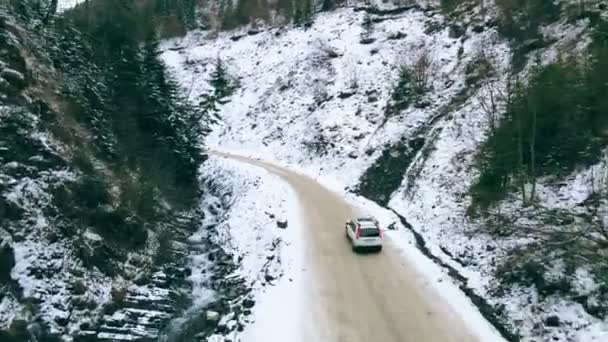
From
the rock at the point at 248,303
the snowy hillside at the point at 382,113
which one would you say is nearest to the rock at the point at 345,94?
the snowy hillside at the point at 382,113

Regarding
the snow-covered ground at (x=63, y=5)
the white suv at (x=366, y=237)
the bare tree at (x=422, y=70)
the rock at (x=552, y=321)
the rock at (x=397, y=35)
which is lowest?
the rock at (x=552, y=321)

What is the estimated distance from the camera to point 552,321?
1375cm

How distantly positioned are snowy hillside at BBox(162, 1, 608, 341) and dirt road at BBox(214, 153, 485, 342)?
1931 mm

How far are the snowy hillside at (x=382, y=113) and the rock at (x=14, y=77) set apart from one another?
66.9ft

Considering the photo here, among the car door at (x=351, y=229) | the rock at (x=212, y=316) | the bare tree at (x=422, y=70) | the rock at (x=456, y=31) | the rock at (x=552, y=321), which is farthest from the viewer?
the rock at (x=456, y=31)

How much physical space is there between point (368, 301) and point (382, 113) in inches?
1001

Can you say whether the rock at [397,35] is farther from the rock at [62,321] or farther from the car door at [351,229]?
the rock at [62,321]

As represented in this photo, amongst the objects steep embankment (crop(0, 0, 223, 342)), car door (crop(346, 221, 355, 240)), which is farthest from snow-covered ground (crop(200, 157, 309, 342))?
car door (crop(346, 221, 355, 240))

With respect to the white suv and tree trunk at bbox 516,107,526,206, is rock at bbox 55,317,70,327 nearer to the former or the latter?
the white suv

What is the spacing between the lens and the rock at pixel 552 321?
13.7 meters

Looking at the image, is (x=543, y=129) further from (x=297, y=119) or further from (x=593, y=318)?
(x=297, y=119)

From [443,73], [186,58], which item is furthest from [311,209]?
[186,58]

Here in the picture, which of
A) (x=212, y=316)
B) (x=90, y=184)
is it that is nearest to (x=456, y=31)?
(x=90, y=184)

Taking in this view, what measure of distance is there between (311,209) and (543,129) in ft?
42.1
